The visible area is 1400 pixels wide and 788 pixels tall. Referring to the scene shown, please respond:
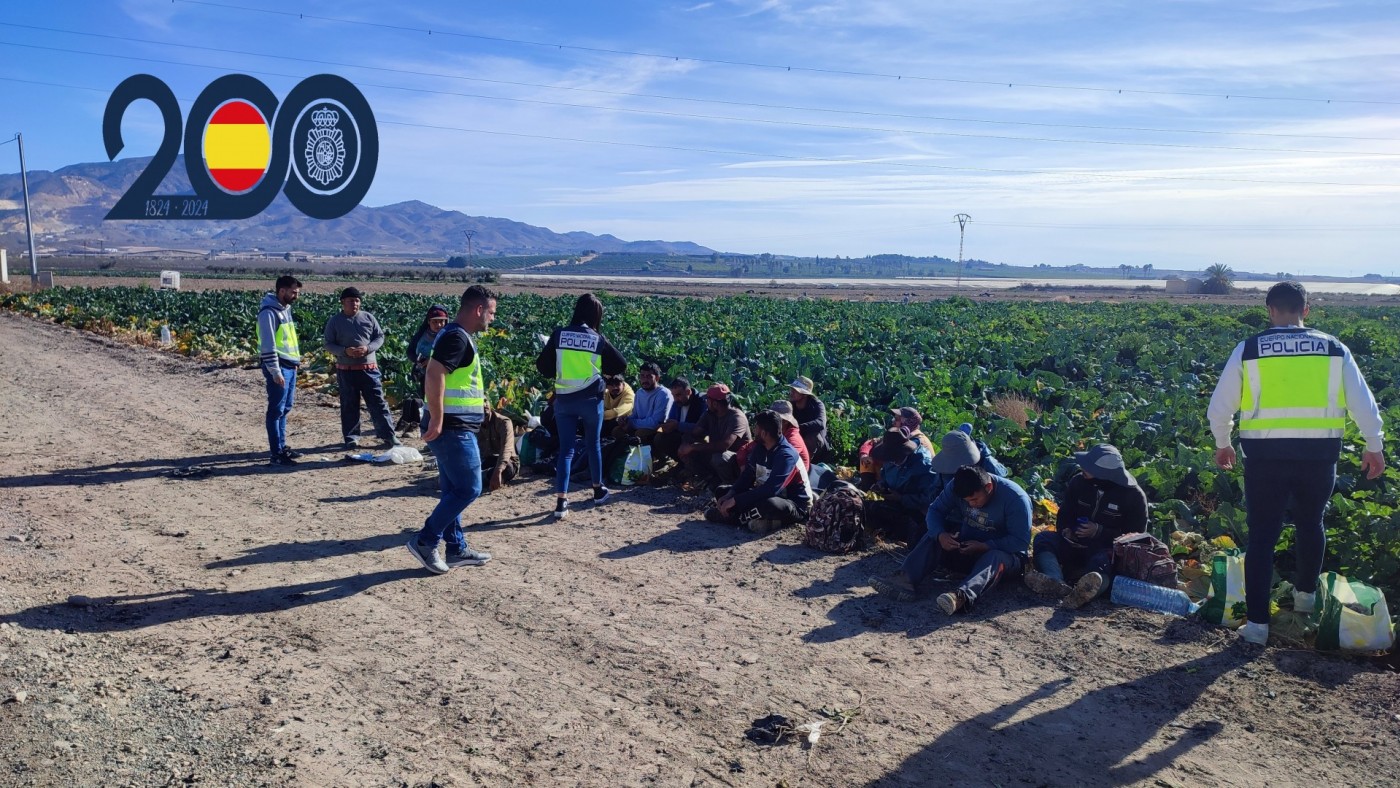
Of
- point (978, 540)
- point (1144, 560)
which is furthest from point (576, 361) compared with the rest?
point (1144, 560)

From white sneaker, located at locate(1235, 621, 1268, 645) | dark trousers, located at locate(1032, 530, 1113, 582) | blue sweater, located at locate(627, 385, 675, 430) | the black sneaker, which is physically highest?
blue sweater, located at locate(627, 385, 675, 430)

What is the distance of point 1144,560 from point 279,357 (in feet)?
28.4

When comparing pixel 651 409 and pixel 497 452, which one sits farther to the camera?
pixel 651 409

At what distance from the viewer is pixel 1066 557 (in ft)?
22.8

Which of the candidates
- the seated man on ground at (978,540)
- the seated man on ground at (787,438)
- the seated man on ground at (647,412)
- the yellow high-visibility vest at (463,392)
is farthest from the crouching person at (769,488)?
the yellow high-visibility vest at (463,392)

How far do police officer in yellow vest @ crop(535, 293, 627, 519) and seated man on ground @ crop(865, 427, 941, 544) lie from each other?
7.92ft

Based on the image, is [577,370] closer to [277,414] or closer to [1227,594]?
[277,414]

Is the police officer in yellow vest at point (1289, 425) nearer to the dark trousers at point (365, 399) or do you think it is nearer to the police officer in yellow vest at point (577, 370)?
the police officer in yellow vest at point (577, 370)

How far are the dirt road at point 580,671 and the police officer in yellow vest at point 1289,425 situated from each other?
64cm

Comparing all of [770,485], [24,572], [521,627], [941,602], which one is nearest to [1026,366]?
[770,485]

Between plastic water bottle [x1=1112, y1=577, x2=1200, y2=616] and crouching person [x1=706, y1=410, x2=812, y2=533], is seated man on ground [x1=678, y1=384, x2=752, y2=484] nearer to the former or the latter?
crouching person [x1=706, y1=410, x2=812, y2=533]

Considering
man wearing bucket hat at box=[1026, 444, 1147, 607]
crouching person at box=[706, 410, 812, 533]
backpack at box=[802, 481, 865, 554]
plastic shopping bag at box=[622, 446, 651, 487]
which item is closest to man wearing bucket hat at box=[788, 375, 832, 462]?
crouching person at box=[706, 410, 812, 533]

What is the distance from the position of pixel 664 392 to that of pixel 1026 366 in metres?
14.1

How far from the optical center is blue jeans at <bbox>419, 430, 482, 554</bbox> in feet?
21.8
